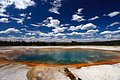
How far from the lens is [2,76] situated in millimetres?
11727

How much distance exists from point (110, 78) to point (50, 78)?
4.61 metres

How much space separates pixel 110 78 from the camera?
1157 cm

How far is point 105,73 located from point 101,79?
185cm

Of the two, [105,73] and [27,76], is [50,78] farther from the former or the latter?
[105,73]

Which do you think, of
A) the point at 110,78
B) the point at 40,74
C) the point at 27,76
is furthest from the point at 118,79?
the point at 27,76

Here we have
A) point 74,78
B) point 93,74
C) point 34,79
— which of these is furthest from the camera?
point 93,74

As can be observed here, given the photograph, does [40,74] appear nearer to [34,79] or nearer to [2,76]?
[34,79]

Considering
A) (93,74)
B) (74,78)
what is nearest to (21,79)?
(74,78)

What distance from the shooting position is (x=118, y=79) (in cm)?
1123

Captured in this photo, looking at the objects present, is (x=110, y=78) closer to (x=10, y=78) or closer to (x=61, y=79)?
(x=61, y=79)

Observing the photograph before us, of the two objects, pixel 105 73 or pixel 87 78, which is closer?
pixel 87 78

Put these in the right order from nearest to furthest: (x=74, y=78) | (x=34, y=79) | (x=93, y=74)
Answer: (x=34, y=79) < (x=74, y=78) < (x=93, y=74)

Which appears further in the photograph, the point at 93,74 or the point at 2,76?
the point at 93,74

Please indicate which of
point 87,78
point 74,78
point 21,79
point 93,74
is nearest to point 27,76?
point 21,79
